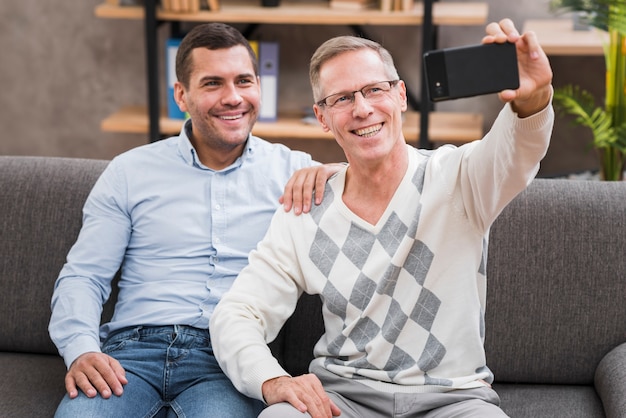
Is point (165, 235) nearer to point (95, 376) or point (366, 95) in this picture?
point (95, 376)

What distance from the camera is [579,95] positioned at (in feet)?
11.9

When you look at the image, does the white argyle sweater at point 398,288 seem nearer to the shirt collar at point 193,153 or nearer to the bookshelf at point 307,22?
the shirt collar at point 193,153

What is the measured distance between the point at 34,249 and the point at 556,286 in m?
1.22

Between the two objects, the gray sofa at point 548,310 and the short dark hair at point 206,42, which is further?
A: the short dark hair at point 206,42

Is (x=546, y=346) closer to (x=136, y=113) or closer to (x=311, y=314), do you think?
(x=311, y=314)

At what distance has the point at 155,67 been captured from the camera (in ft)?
11.4

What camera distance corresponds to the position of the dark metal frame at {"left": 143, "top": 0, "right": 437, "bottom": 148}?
10.7 feet

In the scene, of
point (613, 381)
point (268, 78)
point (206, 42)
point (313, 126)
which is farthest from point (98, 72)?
point (613, 381)

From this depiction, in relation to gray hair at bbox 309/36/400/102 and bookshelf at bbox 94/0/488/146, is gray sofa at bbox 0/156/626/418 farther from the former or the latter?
bookshelf at bbox 94/0/488/146

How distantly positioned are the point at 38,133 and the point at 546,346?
2.89 metres

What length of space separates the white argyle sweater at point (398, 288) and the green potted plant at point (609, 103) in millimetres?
1380

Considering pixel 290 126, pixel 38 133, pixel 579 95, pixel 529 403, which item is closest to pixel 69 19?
pixel 38 133

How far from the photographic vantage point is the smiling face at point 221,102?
2.08m

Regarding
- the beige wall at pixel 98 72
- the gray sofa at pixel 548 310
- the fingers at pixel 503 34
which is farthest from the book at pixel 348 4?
the fingers at pixel 503 34
